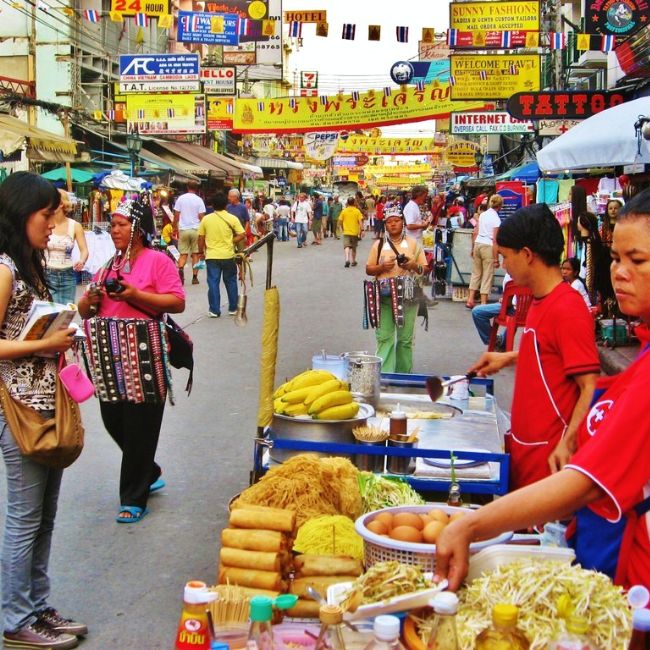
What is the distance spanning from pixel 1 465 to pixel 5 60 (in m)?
29.3

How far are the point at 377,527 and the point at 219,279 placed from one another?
11294mm

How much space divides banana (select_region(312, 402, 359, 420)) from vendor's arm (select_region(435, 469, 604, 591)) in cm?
215

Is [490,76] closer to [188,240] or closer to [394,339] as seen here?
[188,240]

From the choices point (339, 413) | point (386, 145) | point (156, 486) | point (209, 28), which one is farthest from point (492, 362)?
point (386, 145)

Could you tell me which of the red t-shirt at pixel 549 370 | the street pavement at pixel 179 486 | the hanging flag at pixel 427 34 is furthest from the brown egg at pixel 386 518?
the hanging flag at pixel 427 34

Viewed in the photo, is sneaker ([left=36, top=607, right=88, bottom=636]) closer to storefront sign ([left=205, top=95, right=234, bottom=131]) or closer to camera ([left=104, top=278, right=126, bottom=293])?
camera ([left=104, top=278, right=126, bottom=293])

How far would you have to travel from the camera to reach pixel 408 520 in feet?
9.34

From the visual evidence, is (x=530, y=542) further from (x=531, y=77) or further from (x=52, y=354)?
(x=531, y=77)

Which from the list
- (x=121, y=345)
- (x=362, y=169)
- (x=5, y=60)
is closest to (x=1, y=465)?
(x=121, y=345)

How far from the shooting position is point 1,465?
659cm

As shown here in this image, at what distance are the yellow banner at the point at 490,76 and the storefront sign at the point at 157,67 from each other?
9.16 m

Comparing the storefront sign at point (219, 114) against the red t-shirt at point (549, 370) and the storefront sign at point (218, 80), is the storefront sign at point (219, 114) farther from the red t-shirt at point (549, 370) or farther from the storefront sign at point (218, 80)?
the red t-shirt at point (549, 370)

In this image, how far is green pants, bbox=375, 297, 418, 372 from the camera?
8.38 metres

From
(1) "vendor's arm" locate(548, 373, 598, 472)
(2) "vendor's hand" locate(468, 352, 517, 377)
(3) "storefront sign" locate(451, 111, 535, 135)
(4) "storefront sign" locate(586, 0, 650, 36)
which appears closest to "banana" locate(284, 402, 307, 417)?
(2) "vendor's hand" locate(468, 352, 517, 377)
